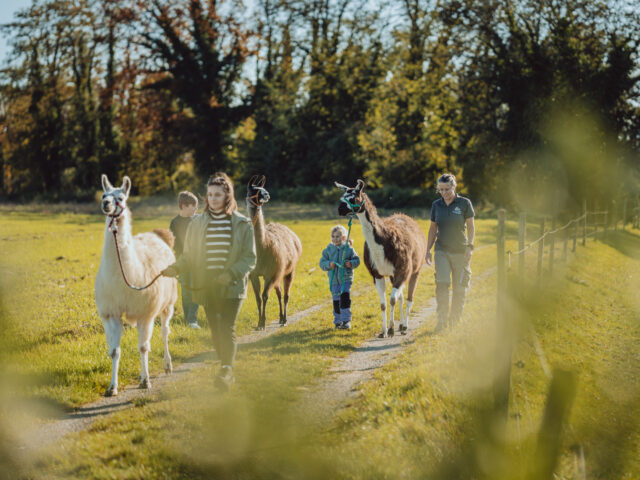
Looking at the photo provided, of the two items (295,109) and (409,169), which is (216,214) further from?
(295,109)

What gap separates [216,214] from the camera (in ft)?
18.7

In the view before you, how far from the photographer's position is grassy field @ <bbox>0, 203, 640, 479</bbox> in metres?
4.56

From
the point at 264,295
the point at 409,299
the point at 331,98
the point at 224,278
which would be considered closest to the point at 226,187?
the point at 224,278

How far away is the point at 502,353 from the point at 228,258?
9.72 ft

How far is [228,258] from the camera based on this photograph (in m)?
5.68

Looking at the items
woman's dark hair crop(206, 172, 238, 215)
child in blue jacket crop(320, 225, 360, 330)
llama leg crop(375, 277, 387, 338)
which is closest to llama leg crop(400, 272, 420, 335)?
llama leg crop(375, 277, 387, 338)

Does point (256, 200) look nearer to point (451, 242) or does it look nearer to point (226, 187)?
point (226, 187)

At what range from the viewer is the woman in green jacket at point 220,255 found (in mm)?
5637

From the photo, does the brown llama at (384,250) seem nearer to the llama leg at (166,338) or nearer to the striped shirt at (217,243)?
the striped shirt at (217,243)

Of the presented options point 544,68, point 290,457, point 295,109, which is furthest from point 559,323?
point 295,109

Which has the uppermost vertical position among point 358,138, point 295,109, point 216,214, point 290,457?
point 295,109

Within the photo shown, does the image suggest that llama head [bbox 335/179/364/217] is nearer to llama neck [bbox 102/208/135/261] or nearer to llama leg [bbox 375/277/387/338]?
llama leg [bbox 375/277/387/338]

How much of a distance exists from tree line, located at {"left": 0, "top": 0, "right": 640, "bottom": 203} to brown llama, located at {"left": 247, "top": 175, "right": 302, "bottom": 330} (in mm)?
22581

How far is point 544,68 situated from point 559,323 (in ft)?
72.9
